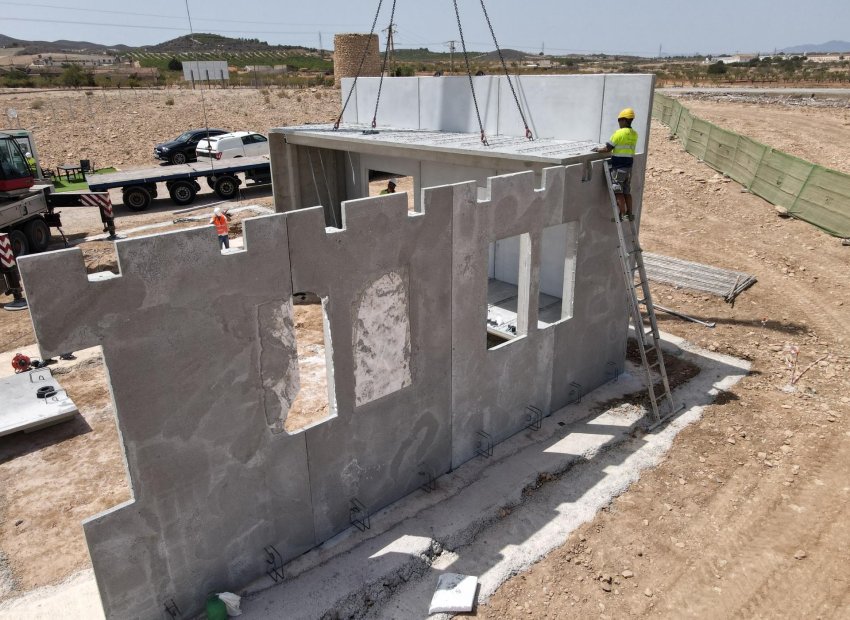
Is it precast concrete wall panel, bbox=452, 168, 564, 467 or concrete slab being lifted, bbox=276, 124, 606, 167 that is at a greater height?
concrete slab being lifted, bbox=276, 124, 606, 167

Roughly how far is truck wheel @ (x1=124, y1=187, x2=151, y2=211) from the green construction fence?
55.8 ft

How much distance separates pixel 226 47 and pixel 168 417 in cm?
13719

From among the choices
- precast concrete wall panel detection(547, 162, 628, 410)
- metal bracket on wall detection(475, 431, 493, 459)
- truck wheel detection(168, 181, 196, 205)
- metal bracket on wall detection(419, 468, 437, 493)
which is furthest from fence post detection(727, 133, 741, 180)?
truck wheel detection(168, 181, 196, 205)

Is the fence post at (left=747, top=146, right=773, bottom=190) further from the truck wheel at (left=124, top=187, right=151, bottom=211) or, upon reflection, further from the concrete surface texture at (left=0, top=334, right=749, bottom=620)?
the truck wheel at (left=124, top=187, right=151, bottom=211)

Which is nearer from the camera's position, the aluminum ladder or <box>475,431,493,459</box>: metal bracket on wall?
<box>475,431,493,459</box>: metal bracket on wall

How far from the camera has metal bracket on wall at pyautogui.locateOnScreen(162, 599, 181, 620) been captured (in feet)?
17.0

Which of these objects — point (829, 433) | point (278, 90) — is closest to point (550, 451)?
point (829, 433)

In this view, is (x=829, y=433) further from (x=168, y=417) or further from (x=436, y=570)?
(x=168, y=417)

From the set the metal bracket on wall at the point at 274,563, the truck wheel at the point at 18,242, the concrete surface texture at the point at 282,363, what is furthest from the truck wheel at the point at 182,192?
the metal bracket on wall at the point at 274,563

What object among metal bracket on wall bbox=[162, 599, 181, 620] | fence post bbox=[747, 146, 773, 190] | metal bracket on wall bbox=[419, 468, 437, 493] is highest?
fence post bbox=[747, 146, 773, 190]

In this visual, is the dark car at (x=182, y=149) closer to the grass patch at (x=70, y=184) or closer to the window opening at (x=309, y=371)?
the grass patch at (x=70, y=184)

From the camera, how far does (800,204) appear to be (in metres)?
17.4

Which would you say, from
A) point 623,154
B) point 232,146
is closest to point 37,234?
point 232,146

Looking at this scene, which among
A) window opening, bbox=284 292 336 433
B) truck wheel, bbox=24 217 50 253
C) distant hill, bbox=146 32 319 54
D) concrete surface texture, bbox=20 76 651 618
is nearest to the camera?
concrete surface texture, bbox=20 76 651 618
